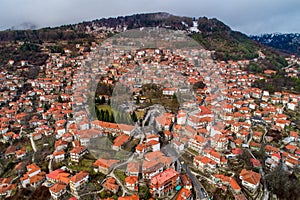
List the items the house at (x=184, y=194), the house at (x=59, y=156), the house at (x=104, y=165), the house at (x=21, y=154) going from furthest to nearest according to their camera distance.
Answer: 1. the house at (x=21, y=154)
2. the house at (x=59, y=156)
3. the house at (x=104, y=165)
4. the house at (x=184, y=194)

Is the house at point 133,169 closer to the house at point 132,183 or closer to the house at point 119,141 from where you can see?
the house at point 132,183

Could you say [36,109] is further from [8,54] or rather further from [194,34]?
[194,34]

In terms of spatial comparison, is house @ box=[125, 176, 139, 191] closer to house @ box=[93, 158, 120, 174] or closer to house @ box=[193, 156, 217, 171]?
house @ box=[93, 158, 120, 174]

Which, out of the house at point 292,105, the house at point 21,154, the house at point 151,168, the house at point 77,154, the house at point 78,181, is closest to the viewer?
the house at point 78,181

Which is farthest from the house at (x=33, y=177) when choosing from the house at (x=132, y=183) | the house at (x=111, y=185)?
the house at (x=132, y=183)

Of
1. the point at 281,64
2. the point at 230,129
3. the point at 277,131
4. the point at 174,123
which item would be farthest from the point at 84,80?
the point at 281,64

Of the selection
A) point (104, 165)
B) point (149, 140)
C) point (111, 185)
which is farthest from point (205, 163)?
point (104, 165)

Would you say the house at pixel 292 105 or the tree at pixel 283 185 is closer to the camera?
the tree at pixel 283 185
